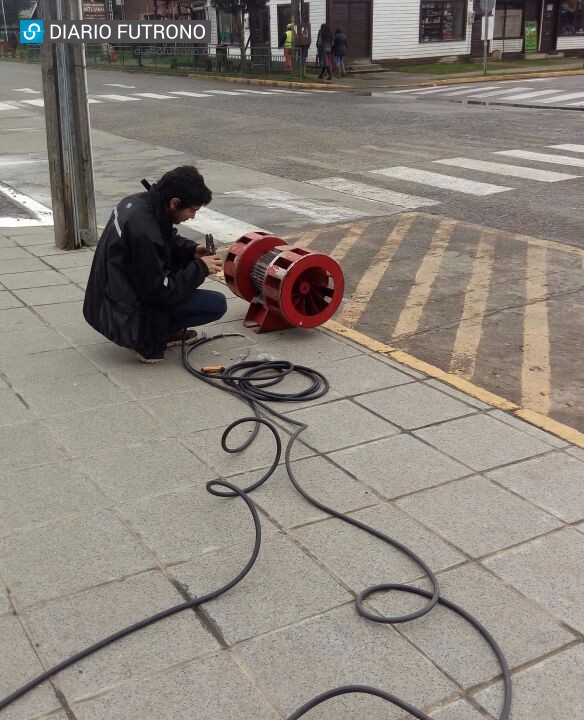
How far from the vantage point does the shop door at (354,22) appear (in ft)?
110

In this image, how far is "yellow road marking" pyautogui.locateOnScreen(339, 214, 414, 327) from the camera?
670 centimetres

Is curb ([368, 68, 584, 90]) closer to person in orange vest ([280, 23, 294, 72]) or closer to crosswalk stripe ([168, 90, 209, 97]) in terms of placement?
person in orange vest ([280, 23, 294, 72])

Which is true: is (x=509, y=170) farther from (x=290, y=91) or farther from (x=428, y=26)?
(x=428, y=26)

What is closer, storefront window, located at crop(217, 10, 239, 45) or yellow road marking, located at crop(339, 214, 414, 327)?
yellow road marking, located at crop(339, 214, 414, 327)

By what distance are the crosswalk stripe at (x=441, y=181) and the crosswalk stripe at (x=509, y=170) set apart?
69 centimetres

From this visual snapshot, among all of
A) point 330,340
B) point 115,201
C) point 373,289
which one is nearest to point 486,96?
point 115,201

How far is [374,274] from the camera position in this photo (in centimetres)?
774

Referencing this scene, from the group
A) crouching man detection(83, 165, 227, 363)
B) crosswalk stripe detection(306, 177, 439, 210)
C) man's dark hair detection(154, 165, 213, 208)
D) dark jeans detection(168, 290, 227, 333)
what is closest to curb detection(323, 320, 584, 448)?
dark jeans detection(168, 290, 227, 333)

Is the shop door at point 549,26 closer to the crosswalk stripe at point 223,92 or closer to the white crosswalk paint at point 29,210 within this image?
the crosswalk stripe at point 223,92

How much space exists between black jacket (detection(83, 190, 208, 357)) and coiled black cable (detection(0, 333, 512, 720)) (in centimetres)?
35

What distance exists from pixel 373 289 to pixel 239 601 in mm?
4485

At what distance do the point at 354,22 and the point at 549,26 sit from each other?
399 inches

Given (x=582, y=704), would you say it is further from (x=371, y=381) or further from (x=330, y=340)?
(x=330, y=340)

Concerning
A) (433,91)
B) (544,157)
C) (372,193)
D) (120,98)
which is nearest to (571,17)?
(433,91)
